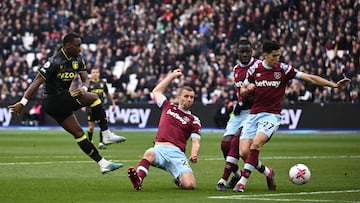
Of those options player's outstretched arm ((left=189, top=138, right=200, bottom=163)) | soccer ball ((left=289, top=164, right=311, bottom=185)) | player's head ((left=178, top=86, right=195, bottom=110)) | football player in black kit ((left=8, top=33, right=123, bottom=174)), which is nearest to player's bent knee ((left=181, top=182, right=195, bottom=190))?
player's outstretched arm ((left=189, top=138, right=200, bottom=163))

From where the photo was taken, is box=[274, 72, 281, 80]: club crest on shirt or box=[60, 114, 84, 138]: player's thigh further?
box=[60, 114, 84, 138]: player's thigh

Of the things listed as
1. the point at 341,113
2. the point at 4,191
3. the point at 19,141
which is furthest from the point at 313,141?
the point at 4,191

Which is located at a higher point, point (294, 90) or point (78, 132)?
point (78, 132)

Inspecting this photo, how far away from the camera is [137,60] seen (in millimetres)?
42469

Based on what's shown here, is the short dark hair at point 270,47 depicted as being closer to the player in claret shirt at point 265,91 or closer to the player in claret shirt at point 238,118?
the player in claret shirt at point 265,91

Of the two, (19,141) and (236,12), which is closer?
(19,141)

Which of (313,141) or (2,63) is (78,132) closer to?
(313,141)

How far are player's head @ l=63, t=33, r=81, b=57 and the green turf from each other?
2173 millimetres

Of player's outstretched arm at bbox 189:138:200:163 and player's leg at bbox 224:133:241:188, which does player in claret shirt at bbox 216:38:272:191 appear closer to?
player's leg at bbox 224:133:241:188

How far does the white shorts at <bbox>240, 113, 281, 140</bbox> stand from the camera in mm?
13664

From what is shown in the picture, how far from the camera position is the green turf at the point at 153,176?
1259 centimetres

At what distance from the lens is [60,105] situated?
15.4m

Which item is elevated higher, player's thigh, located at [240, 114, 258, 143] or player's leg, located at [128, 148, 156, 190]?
player's thigh, located at [240, 114, 258, 143]

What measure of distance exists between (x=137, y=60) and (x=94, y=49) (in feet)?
9.61
